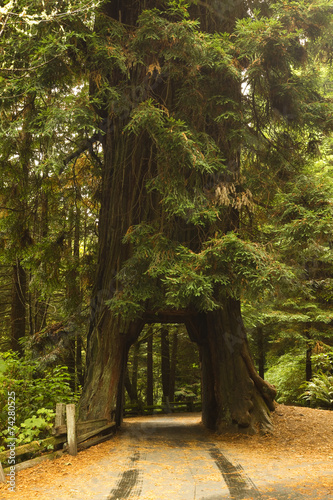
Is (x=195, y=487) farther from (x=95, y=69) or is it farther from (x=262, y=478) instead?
(x=95, y=69)

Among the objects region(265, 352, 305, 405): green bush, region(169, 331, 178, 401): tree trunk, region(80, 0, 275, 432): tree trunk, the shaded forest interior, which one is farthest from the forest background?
region(169, 331, 178, 401): tree trunk

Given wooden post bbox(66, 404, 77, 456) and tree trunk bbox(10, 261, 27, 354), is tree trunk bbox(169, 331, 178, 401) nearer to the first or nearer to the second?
tree trunk bbox(10, 261, 27, 354)

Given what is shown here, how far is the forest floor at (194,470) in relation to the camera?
5020 millimetres

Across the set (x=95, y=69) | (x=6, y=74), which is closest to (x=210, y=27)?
(x=95, y=69)

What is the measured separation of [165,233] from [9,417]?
15.0 ft

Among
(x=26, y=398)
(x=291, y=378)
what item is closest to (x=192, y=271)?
(x=26, y=398)

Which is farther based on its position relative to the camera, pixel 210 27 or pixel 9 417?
pixel 210 27

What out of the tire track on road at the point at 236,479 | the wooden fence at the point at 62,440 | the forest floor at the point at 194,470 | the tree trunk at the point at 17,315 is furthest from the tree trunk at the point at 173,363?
the tire track on road at the point at 236,479

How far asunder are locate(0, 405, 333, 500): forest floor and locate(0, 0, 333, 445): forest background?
0.92 metres

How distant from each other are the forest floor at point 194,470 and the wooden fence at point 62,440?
0.14 meters

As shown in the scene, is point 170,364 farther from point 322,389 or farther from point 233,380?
point 233,380

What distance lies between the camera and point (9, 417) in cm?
593

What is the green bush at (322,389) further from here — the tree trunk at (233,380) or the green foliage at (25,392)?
the green foliage at (25,392)

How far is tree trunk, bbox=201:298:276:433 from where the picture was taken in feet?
31.4
